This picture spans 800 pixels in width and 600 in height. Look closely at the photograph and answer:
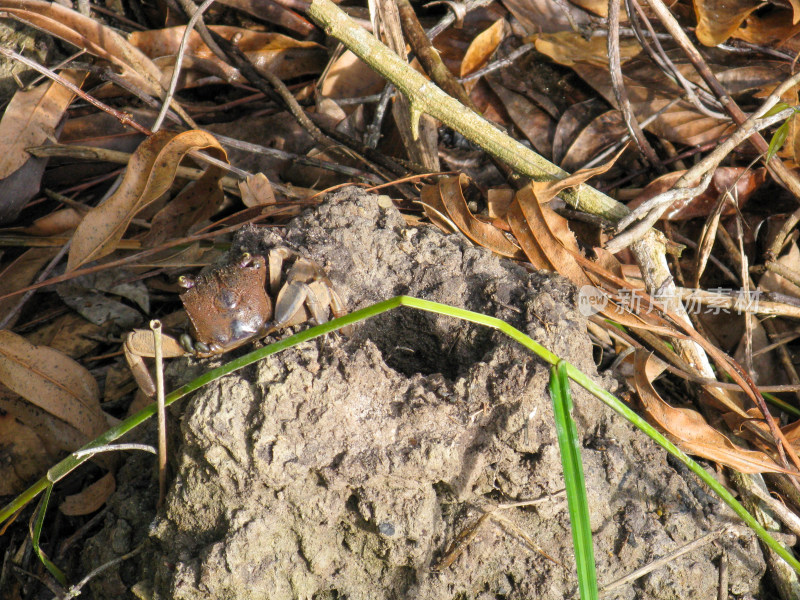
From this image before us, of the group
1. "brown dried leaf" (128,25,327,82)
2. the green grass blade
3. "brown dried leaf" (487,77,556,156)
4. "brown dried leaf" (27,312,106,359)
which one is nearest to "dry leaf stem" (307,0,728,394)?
"brown dried leaf" (487,77,556,156)

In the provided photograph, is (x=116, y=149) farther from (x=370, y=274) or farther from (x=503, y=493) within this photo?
(x=503, y=493)

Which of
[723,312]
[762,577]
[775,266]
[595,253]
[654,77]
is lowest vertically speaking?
[762,577]

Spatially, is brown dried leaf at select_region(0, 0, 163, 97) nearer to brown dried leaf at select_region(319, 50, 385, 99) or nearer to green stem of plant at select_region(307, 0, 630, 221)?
brown dried leaf at select_region(319, 50, 385, 99)

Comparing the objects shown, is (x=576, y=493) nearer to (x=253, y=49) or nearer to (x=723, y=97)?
(x=723, y=97)

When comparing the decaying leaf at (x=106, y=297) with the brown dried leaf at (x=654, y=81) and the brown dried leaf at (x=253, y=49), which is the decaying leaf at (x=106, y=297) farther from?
the brown dried leaf at (x=654, y=81)

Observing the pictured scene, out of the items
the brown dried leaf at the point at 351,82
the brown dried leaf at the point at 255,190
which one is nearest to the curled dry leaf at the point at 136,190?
the brown dried leaf at the point at 255,190

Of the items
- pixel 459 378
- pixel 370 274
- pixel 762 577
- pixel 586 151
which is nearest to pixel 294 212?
pixel 370 274
